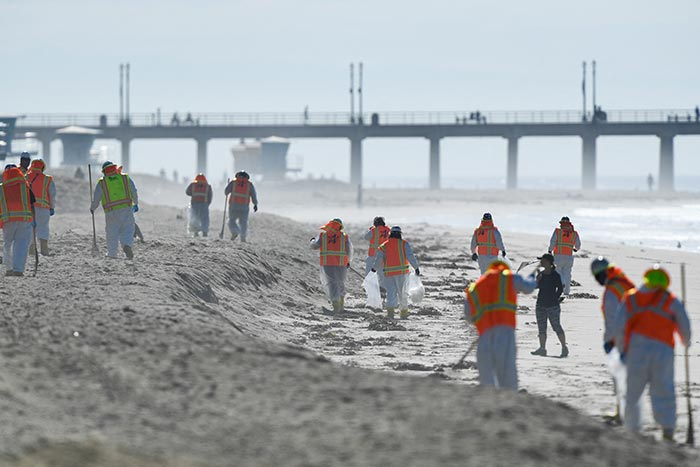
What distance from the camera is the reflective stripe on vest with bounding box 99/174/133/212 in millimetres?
18984

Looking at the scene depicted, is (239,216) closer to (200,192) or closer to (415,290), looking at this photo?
(200,192)

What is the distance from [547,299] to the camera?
1555 cm

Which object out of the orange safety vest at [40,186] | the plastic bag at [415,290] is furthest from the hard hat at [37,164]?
the plastic bag at [415,290]

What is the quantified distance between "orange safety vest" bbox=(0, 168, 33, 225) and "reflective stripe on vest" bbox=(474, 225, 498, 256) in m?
7.04

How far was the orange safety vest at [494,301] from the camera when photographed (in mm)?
10852

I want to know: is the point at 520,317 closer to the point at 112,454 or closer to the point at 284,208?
the point at 112,454

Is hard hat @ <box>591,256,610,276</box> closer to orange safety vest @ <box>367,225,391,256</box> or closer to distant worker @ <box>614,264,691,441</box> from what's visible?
distant worker @ <box>614,264,691,441</box>

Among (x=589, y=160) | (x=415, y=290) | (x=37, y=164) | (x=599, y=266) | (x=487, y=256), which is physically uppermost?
(x=589, y=160)

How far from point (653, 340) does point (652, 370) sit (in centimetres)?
23

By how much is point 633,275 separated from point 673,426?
17147 millimetres

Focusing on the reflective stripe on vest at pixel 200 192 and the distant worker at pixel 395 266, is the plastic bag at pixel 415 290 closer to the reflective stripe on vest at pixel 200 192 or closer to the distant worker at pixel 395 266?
the distant worker at pixel 395 266

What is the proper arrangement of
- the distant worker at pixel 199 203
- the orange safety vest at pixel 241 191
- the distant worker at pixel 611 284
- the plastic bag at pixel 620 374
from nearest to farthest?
the plastic bag at pixel 620 374, the distant worker at pixel 611 284, the orange safety vest at pixel 241 191, the distant worker at pixel 199 203

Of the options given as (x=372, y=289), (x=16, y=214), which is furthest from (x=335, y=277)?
(x=16, y=214)

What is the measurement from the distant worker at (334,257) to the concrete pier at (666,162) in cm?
7017
